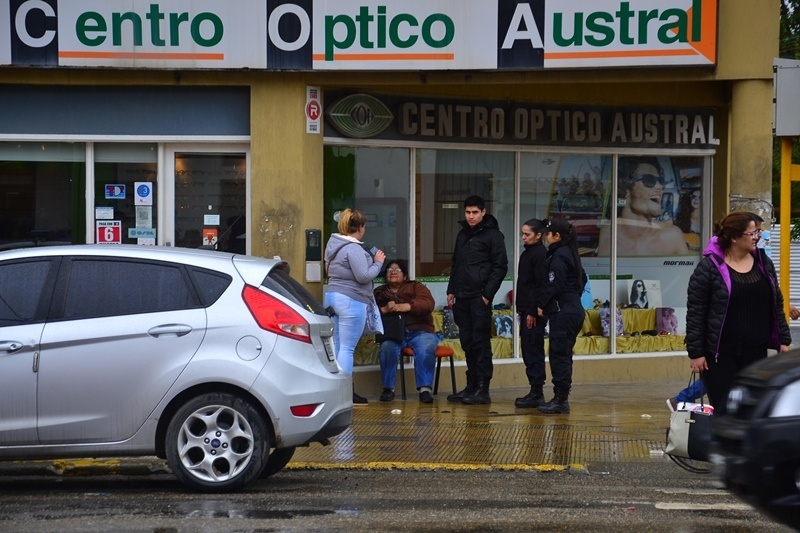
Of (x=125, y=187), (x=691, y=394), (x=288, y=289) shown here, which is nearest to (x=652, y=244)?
(x=691, y=394)

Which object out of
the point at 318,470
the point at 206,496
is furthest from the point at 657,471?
the point at 206,496

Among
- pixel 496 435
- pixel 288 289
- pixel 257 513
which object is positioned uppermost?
pixel 288 289

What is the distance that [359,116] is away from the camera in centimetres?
1237

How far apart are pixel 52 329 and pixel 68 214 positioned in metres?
5.22

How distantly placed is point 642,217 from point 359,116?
394 centimetres

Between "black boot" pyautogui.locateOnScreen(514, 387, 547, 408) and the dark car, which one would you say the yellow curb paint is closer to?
the dark car

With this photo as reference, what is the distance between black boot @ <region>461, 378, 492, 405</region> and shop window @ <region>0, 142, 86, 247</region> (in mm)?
4355

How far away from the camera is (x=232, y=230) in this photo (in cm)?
1223

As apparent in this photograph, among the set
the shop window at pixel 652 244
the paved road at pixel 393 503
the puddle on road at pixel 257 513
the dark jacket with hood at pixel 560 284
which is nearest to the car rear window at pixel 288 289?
the paved road at pixel 393 503

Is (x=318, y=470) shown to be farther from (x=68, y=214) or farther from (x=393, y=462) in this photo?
(x=68, y=214)

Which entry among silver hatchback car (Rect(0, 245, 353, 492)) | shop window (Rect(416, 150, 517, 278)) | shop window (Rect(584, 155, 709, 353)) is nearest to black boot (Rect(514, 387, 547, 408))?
shop window (Rect(416, 150, 517, 278))

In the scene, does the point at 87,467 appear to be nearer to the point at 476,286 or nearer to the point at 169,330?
the point at 169,330

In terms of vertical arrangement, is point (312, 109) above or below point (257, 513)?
above

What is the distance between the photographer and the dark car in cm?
515
